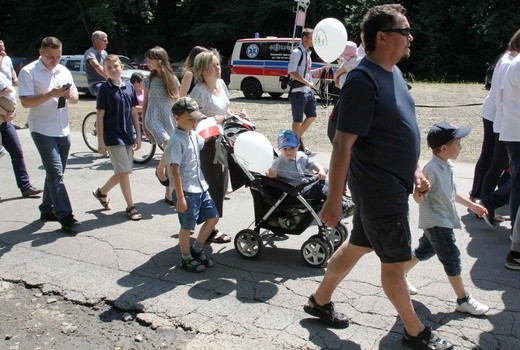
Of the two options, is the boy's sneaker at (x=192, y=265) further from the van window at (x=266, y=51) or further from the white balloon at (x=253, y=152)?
the van window at (x=266, y=51)

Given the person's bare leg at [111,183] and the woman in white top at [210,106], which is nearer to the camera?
the woman in white top at [210,106]

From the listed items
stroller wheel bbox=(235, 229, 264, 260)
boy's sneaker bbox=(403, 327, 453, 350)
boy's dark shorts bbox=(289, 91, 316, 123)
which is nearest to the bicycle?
boy's dark shorts bbox=(289, 91, 316, 123)

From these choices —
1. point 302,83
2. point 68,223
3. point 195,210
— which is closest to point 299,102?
point 302,83

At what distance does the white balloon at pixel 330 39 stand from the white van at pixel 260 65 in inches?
412

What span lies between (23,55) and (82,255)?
40977 millimetres

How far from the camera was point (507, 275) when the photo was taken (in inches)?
184

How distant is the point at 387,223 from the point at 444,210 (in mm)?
810

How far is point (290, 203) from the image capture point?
496 cm

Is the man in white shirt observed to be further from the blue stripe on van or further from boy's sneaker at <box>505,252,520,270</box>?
the blue stripe on van

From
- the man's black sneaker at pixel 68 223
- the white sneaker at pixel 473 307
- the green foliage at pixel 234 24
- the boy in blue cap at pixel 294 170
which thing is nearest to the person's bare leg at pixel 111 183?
the man's black sneaker at pixel 68 223

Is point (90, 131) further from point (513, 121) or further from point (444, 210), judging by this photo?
point (444, 210)

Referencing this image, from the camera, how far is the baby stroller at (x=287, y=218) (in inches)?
192

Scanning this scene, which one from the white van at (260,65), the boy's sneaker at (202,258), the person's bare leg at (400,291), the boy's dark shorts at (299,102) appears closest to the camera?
the person's bare leg at (400,291)

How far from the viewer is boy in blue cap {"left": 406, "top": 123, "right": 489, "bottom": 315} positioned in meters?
3.90
